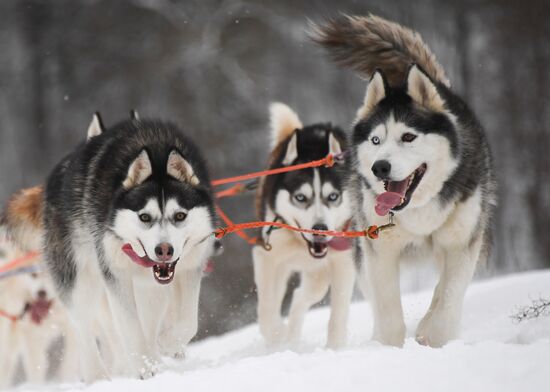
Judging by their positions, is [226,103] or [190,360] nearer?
[190,360]

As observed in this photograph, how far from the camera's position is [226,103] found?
41.3 feet

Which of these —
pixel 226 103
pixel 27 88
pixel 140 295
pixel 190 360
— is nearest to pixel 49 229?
pixel 140 295

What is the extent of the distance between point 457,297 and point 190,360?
56.7 inches

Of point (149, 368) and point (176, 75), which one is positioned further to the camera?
point (176, 75)

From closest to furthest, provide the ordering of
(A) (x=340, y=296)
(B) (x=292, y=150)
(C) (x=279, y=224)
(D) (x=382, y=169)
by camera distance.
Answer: (D) (x=382, y=169), (C) (x=279, y=224), (A) (x=340, y=296), (B) (x=292, y=150)

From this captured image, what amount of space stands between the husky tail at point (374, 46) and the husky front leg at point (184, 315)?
3.85ft

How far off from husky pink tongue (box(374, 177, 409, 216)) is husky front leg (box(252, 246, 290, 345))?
1.58m

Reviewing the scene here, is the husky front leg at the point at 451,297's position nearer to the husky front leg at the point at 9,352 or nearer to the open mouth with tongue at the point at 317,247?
the open mouth with tongue at the point at 317,247

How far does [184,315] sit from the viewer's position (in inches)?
139

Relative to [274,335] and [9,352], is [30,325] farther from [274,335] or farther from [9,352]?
[274,335]

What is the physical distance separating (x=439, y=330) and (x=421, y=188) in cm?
56

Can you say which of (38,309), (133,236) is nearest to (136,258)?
(133,236)

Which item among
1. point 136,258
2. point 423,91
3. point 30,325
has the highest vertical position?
point 423,91

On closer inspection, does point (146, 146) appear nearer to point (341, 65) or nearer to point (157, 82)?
point (341, 65)
